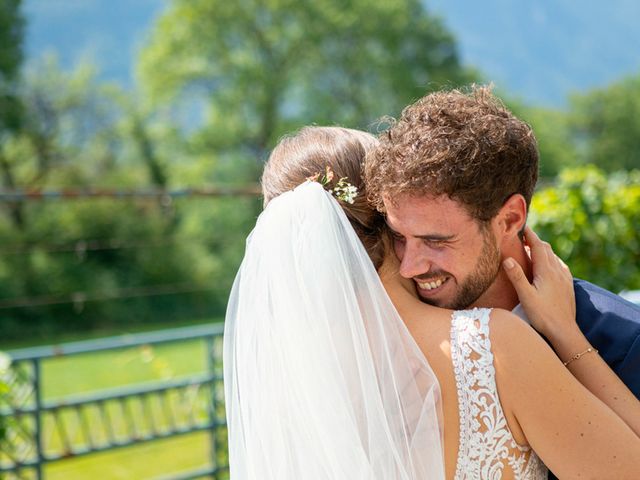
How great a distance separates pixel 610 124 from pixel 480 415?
43398mm

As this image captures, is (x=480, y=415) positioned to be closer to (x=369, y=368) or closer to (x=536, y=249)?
(x=369, y=368)

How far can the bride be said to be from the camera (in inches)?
61.9

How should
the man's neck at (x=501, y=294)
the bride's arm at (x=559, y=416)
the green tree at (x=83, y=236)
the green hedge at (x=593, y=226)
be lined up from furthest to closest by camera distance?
the green tree at (x=83, y=236) < the green hedge at (x=593, y=226) < the man's neck at (x=501, y=294) < the bride's arm at (x=559, y=416)

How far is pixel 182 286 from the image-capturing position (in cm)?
2219

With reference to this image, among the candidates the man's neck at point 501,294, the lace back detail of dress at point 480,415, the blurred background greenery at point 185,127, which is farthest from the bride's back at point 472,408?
the blurred background greenery at point 185,127

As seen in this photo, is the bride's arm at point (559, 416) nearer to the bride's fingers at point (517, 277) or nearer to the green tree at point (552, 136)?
the bride's fingers at point (517, 277)

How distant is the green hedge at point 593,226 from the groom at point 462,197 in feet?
11.2

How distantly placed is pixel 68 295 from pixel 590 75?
63.3 metres

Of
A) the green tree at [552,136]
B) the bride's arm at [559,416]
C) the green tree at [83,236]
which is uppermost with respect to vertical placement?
the green tree at [552,136]

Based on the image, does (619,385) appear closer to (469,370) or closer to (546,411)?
(546,411)

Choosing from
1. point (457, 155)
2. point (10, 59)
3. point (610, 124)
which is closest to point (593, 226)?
point (457, 155)

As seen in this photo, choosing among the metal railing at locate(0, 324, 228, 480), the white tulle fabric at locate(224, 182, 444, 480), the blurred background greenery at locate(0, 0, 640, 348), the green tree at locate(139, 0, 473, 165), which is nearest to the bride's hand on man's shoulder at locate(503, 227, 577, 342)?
the white tulle fabric at locate(224, 182, 444, 480)

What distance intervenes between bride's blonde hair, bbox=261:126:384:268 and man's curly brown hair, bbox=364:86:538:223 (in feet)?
0.26

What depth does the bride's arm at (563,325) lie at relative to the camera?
1.66 meters
